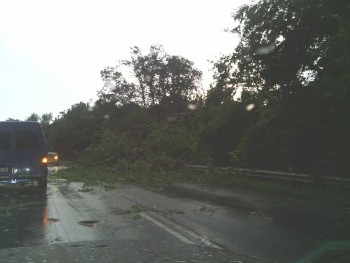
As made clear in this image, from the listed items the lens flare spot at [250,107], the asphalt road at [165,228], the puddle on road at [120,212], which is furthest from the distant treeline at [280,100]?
the puddle on road at [120,212]

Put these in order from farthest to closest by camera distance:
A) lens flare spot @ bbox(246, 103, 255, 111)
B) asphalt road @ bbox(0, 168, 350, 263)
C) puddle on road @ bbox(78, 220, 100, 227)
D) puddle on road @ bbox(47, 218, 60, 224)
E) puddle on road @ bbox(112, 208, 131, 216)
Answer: lens flare spot @ bbox(246, 103, 255, 111)
puddle on road @ bbox(112, 208, 131, 216)
puddle on road @ bbox(47, 218, 60, 224)
puddle on road @ bbox(78, 220, 100, 227)
asphalt road @ bbox(0, 168, 350, 263)

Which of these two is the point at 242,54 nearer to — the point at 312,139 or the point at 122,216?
the point at 312,139

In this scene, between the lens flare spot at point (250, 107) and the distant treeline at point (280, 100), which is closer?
the distant treeline at point (280, 100)

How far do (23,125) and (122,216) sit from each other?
783 centimetres

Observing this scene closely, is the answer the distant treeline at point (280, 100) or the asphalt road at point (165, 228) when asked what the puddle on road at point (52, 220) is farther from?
the distant treeline at point (280, 100)

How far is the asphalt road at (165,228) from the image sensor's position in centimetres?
658

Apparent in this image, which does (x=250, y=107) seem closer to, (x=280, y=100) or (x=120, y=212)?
(x=280, y=100)

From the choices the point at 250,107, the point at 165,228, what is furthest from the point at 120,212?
the point at 250,107

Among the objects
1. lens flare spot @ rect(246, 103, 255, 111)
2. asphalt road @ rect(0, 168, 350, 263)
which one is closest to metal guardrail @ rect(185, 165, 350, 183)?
asphalt road @ rect(0, 168, 350, 263)

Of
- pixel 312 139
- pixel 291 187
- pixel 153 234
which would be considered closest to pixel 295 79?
pixel 312 139

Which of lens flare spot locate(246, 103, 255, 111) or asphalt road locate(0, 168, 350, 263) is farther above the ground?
lens flare spot locate(246, 103, 255, 111)

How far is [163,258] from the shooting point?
20.7ft

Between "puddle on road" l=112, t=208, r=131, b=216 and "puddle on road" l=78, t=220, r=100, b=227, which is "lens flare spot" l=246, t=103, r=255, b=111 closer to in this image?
"puddle on road" l=112, t=208, r=131, b=216

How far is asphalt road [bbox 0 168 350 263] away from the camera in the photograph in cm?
658
